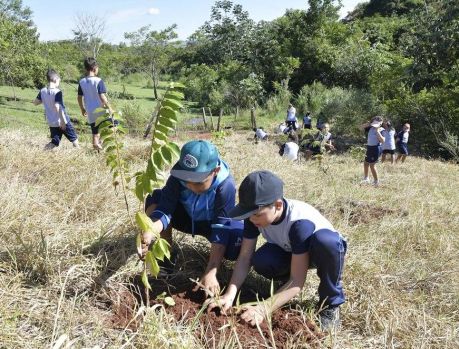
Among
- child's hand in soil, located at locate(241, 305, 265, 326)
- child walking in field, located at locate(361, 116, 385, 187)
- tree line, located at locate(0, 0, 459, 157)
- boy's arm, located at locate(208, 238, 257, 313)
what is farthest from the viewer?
tree line, located at locate(0, 0, 459, 157)

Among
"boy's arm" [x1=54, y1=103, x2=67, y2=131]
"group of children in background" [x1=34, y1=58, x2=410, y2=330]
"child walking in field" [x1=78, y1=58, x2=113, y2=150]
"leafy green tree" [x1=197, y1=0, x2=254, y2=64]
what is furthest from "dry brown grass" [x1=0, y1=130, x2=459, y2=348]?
"leafy green tree" [x1=197, y1=0, x2=254, y2=64]

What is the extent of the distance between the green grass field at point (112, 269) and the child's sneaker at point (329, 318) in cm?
7

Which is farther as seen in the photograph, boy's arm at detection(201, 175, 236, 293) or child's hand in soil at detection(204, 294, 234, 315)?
boy's arm at detection(201, 175, 236, 293)

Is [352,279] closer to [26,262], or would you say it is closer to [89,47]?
[26,262]

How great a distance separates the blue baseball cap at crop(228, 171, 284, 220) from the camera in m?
1.88

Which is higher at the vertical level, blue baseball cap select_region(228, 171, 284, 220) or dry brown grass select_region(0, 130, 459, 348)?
blue baseball cap select_region(228, 171, 284, 220)

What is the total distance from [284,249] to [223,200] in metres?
0.40

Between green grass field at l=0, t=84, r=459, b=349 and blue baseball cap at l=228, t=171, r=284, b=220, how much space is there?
0.52 m

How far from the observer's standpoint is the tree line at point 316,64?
13.3 meters

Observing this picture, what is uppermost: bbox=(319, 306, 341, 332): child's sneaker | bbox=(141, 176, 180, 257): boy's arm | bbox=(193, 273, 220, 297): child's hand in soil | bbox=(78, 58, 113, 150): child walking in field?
bbox=(78, 58, 113, 150): child walking in field

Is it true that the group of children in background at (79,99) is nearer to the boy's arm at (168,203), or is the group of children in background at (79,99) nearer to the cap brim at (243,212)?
the boy's arm at (168,203)

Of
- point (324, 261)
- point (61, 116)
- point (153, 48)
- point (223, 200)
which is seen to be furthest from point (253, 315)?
point (153, 48)

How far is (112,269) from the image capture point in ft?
7.57

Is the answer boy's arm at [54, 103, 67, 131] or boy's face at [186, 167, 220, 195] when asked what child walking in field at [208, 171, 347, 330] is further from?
boy's arm at [54, 103, 67, 131]
